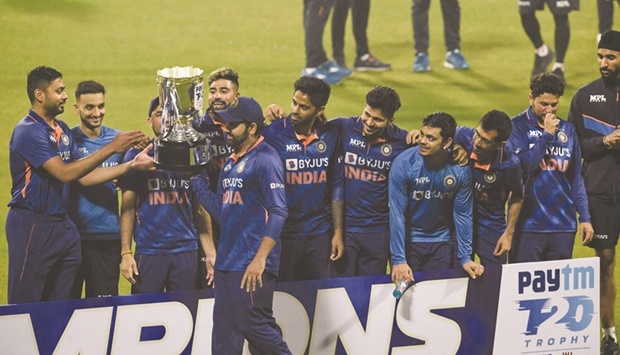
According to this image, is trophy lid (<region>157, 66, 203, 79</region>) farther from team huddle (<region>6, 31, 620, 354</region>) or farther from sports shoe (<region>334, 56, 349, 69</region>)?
sports shoe (<region>334, 56, 349, 69</region>)

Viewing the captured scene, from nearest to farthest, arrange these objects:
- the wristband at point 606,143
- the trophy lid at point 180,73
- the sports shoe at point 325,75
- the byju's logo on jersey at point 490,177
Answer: the trophy lid at point 180,73 → the byju's logo on jersey at point 490,177 → the wristband at point 606,143 → the sports shoe at point 325,75

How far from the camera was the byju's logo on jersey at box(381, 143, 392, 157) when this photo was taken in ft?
25.0

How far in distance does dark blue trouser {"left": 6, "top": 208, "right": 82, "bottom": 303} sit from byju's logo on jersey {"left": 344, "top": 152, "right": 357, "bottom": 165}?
1.73 m

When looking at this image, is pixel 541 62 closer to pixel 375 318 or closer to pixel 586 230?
pixel 586 230

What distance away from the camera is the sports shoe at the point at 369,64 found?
47.9ft

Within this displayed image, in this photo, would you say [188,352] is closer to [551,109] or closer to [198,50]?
[551,109]

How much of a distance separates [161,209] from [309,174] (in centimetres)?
92

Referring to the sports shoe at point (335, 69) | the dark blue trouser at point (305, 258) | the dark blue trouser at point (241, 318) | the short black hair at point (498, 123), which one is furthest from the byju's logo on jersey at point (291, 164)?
the sports shoe at point (335, 69)

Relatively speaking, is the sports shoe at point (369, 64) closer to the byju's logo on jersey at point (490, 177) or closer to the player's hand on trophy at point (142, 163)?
the byju's logo on jersey at point (490, 177)

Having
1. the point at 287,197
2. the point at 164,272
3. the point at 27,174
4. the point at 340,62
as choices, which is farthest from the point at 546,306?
the point at 340,62

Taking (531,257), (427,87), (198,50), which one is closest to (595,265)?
(531,257)

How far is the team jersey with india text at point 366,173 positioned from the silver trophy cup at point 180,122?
976mm

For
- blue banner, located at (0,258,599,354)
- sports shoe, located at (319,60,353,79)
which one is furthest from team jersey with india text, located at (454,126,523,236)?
sports shoe, located at (319,60,353,79)

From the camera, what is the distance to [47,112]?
24.5ft
